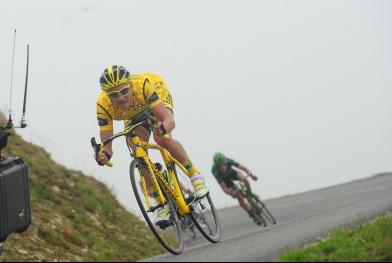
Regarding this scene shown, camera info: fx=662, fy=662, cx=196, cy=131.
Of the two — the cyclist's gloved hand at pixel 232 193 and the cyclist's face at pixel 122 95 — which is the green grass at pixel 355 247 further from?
the cyclist's face at pixel 122 95

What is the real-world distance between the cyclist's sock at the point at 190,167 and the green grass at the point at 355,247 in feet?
41.6

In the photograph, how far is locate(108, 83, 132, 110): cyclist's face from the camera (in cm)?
838

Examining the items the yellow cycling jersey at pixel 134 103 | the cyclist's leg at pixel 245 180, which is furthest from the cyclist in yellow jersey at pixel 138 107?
the cyclist's leg at pixel 245 180

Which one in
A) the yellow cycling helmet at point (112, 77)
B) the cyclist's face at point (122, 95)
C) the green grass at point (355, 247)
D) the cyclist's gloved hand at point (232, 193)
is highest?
the yellow cycling helmet at point (112, 77)

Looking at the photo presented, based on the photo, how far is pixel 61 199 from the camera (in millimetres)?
25547

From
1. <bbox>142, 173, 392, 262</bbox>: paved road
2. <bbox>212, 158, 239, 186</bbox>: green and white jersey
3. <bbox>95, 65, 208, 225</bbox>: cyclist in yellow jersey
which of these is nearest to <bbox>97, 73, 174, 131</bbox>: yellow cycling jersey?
<bbox>95, 65, 208, 225</bbox>: cyclist in yellow jersey

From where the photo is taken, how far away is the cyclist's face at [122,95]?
27.5 feet

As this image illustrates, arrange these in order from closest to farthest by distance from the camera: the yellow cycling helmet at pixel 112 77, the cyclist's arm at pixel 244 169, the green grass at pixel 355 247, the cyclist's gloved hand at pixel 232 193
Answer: the yellow cycling helmet at pixel 112 77 < the cyclist's arm at pixel 244 169 < the cyclist's gloved hand at pixel 232 193 < the green grass at pixel 355 247

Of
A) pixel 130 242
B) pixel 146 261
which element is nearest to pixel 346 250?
pixel 146 261

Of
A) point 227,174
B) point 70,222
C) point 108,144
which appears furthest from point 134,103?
point 70,222

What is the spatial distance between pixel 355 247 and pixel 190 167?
1404 cm

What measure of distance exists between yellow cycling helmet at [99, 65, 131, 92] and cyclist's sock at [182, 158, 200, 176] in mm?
2216

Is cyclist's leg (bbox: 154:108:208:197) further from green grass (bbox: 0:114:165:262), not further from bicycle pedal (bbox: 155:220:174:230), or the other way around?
green grass (bbox: 0:114:165:262)

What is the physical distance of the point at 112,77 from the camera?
27.1ft
